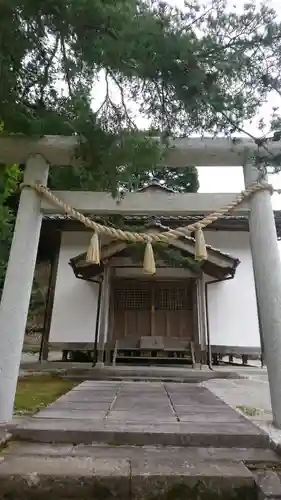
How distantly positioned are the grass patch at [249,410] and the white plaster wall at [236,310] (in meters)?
5.80

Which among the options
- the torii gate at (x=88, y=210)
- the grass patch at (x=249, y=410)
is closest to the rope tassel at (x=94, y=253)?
the torii gate at (x=88, y=210)

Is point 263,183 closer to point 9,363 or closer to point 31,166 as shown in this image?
point 31,166

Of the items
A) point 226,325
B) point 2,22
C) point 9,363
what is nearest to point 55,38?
point 2,22

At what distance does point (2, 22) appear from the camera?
8.34 feet

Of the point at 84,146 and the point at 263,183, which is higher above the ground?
Result: the point at 84,146

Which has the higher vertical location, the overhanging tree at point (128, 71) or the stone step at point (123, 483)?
the overhanging tree at point (128, 71)

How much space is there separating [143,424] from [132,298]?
292 inches

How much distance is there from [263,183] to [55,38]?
2330 mm

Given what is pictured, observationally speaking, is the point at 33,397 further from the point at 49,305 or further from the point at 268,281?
the point at 49,305

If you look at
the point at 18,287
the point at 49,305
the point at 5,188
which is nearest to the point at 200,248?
the point at 18,287

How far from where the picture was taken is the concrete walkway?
225cm

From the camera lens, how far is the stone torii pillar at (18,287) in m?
2.82

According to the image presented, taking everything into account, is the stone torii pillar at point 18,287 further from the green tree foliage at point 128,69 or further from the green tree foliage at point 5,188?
the green tree foliage at point 5,188

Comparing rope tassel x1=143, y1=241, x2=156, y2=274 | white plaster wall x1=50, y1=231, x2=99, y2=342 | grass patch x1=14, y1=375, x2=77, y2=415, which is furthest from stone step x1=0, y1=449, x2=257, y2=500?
white plaster wall x1=50, y1=231, x2=99, y2=342
